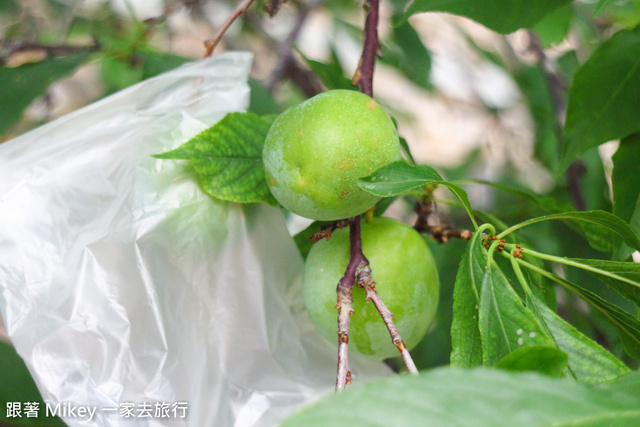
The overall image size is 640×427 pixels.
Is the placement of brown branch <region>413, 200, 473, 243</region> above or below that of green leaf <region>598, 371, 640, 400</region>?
above

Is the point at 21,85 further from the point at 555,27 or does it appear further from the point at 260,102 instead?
the point at 555,27

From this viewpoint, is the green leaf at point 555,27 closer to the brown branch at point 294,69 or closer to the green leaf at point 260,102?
the brown branch at point 294,69

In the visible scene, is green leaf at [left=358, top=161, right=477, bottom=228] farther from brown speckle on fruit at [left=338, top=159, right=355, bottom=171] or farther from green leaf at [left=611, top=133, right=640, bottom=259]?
green leaf at [left=611, top=133, right=640, bottom=259]

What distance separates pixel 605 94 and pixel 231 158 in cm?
53

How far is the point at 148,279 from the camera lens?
2.02ft

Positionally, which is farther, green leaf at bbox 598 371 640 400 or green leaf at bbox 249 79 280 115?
green leaf at bbox 249 79 280 115

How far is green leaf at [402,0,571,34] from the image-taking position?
0.72 meters

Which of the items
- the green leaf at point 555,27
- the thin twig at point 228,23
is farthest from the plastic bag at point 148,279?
the green leaf at point 555,27

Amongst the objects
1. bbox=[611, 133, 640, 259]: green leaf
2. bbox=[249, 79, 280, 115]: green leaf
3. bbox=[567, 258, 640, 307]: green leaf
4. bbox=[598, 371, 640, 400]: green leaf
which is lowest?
bbox=[598, 371, 640, 400]: green leaf

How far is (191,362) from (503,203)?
132 cm

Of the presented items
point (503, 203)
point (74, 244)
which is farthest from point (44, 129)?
point (503, 203)

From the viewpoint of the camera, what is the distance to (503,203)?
168cm

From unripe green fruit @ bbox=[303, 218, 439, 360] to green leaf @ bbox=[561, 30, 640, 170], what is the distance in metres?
0.30

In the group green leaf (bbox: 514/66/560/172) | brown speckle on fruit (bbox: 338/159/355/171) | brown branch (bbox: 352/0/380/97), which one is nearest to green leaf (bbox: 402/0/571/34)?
brown branch (bbox: 352/0/380/97)
